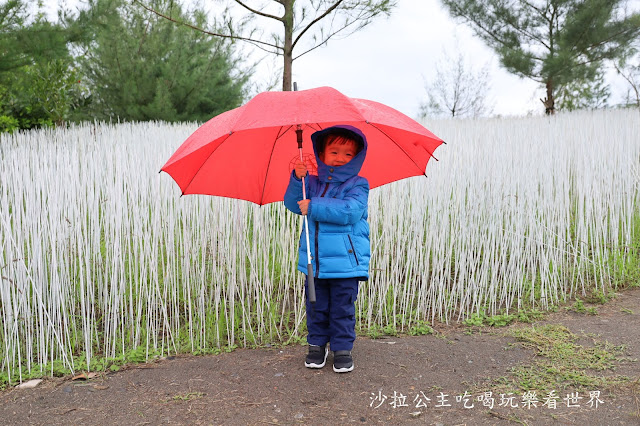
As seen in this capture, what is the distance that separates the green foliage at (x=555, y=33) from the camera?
1075cm

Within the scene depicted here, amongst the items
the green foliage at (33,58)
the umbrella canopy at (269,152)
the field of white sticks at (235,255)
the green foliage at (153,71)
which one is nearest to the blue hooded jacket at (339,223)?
the umbrella canopy at (269,152)

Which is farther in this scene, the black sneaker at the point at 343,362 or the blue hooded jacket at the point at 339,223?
the black sneaker at the point at 343,362

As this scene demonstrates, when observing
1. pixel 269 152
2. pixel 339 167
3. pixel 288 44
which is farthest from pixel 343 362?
pixel 288 44

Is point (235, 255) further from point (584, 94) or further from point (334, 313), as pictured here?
point (584, 94)

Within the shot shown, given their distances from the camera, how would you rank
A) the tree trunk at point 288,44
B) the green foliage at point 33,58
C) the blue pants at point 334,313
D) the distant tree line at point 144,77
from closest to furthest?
the blue pants at point 334,313 < the tree trunk at point 288,44 < the green foliage at point 33,58 < the distant tree line at point 144,77

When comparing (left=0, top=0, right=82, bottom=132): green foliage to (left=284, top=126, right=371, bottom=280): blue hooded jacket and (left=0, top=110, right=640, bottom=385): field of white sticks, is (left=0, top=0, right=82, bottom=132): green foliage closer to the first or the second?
(left=0, top=110, right=640, bottom=385): field of white sticks

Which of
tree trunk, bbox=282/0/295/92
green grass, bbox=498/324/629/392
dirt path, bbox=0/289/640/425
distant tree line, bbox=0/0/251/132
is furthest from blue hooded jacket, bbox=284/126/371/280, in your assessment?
distant tree line, bbox=0/0/251/132

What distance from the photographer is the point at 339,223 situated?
2088 mm

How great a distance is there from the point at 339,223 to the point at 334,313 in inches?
16.1

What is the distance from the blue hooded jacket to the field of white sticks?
679mm

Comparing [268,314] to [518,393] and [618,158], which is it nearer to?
[518,393]

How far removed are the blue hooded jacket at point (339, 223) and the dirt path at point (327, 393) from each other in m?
0.48

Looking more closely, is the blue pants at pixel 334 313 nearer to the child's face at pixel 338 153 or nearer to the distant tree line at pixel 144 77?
the child's face at pixel 338 153

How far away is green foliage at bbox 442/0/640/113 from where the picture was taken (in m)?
10.8
